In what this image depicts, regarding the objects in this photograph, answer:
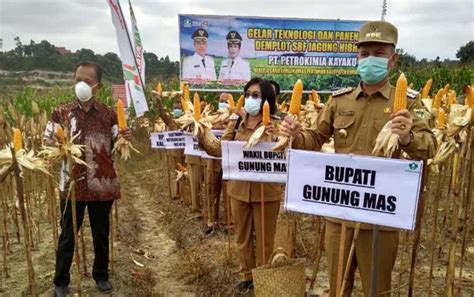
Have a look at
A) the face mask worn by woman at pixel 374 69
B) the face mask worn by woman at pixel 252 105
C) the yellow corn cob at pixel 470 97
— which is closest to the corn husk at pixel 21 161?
the face mask worn by woman at pixel 252 105

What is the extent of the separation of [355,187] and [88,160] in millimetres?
2618

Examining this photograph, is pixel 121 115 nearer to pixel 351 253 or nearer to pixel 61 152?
pixel 61 152

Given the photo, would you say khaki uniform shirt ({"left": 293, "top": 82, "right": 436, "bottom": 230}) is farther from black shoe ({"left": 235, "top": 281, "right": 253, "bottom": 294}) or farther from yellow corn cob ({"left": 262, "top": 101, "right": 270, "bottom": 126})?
black shoe ({"left": 235, "top": 281, "right": 253, "bottom": 294})

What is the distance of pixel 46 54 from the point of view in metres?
30.4

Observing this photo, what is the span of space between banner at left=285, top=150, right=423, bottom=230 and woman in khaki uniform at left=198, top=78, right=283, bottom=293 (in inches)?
62.8

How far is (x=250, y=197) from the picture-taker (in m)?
4.20

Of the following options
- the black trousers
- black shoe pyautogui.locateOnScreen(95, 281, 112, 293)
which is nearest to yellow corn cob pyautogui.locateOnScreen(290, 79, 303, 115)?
the black trousers

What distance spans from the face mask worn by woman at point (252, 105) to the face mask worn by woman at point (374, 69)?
1.51 m

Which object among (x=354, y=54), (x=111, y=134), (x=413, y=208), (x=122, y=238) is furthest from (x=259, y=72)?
(x=413, y=208)

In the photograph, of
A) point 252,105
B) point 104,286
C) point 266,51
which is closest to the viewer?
point 252,105

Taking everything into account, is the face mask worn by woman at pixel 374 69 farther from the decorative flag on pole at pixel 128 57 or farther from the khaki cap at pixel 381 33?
the decorative flag on pole at pixel 128 57

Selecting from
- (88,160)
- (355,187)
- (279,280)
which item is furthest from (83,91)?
(355,187)

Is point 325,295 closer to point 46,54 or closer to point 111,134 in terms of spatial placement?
point 111,134

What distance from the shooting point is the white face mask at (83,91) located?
3.98 metres
